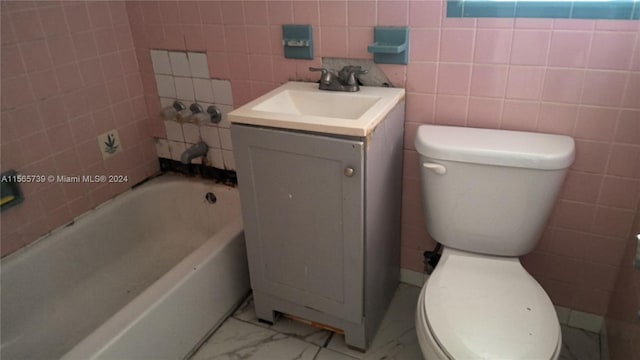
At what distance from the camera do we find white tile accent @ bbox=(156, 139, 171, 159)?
2.21m

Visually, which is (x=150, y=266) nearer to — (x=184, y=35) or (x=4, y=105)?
(x=4, y=105)

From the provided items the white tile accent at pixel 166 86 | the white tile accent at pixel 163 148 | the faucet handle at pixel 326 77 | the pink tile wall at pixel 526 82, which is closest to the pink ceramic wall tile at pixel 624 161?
the pink tile wall at pixel 526 82

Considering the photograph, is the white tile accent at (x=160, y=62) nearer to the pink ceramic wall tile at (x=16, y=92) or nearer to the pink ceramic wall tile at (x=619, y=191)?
the pink ceramic wall tile at (x=16, y=92)

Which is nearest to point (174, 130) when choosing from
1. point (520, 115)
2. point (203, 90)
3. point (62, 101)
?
point (203, 90)

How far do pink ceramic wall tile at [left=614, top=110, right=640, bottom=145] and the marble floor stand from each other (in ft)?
2.44

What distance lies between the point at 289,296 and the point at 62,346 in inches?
33.8

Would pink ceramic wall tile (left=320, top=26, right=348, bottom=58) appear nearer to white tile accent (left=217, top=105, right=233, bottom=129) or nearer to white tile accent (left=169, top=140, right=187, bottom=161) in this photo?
white tile accent (left=217, top=105, right=233, bottom=129)

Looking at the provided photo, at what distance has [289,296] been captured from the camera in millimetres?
1632

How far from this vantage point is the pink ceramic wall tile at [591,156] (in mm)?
1405

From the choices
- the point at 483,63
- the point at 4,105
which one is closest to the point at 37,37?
the point at 4,105

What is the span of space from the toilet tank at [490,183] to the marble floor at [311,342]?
432 millimetres

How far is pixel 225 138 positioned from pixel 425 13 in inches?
40.5

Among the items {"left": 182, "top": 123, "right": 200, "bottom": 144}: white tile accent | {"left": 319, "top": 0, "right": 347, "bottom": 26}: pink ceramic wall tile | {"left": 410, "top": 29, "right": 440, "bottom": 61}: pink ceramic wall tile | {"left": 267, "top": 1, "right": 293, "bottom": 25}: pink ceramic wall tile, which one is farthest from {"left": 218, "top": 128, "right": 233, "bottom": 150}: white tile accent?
{"left": 410, "top": 29, "right": 440, "bottom": 61}: pink ceramic wall tile

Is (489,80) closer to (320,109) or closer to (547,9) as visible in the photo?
(547,9)
